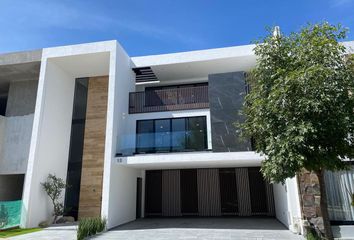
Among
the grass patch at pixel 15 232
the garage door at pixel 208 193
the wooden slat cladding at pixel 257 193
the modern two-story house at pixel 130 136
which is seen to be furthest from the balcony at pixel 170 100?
the grass patch at pixel 15 232

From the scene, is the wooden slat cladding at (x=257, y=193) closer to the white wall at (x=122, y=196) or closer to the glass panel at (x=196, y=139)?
the glass panel at (x=196, y=139)

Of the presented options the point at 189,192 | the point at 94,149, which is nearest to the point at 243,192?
the point at 189,192

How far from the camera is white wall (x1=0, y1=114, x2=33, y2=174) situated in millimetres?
14680

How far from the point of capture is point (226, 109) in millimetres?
12305

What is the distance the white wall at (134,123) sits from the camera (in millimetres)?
12426

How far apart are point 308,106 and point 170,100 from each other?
28.3 ft

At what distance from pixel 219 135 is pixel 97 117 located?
25.7 feet

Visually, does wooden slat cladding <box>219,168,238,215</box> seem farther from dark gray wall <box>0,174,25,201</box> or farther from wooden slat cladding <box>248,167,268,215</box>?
dark gray wall <box>0,174,25,201</box>

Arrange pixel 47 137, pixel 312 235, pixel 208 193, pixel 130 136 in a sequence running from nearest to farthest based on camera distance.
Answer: pixel 312 235, pixel 130 136, pixel 47 137, pixel 208 193

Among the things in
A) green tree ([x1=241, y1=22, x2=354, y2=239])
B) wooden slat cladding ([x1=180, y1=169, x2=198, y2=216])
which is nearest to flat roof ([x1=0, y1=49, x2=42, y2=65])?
wooden slat cladding ([x1=180, y1=169, x2=198, y2=216])

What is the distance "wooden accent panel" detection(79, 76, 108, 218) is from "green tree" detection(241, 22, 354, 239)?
33.8 ft

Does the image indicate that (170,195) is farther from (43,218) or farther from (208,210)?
(43,218)

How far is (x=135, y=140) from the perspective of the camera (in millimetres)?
12555

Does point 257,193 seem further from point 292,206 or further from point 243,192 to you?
point 292,206
